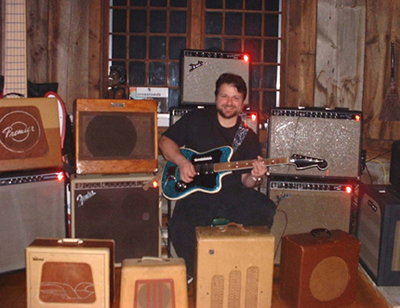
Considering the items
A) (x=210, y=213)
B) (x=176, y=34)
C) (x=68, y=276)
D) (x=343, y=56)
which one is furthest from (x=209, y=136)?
(x=343, y=56)

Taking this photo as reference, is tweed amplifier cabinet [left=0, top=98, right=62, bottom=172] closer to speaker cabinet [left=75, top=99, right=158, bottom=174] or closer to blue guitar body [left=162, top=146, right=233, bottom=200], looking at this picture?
speaker cabinet [left=75, top=99, right=158, bottom=174]

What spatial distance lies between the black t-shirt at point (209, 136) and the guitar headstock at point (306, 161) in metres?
0.23

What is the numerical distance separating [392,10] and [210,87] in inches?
65.0

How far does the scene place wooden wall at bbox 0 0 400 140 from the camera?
3.41m

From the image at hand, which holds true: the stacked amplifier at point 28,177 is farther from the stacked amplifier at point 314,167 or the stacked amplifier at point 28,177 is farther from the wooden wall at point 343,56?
the wooden wall at point 343,56

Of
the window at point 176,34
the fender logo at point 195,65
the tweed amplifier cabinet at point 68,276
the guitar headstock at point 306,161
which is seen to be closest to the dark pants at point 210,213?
the guitar headstock at point 306,161

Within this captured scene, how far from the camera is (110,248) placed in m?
2.20

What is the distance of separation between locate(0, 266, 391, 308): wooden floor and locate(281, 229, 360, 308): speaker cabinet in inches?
2.8

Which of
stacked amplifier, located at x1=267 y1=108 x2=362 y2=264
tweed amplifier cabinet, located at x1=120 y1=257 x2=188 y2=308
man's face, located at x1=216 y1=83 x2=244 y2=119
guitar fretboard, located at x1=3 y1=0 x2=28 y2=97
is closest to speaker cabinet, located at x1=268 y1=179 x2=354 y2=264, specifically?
stacked amplifier, located at x1=267 y1=108 x2=362 y2=264

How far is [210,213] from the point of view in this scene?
251cm

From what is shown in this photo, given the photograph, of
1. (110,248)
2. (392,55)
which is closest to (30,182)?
(110,248)

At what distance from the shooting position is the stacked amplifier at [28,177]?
7.94ft

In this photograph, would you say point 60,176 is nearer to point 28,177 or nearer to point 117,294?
point 28,177

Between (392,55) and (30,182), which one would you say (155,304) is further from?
(392,55)
